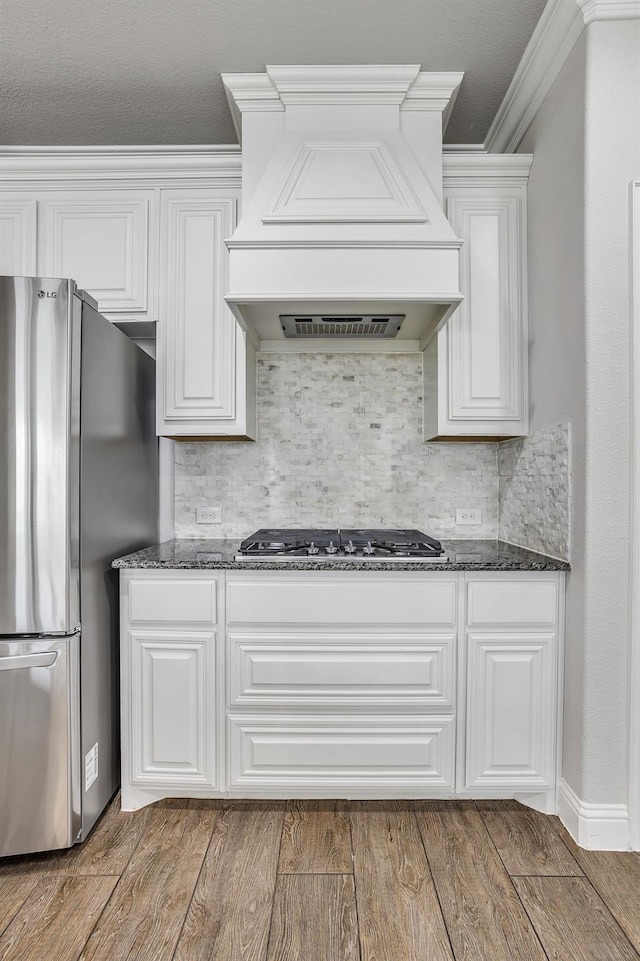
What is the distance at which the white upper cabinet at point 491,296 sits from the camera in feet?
7.96

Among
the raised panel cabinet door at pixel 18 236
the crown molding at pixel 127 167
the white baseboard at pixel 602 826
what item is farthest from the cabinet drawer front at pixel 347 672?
the crown molding at pixel 127 167

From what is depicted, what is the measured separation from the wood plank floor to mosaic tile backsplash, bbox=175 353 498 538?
4.09 ft

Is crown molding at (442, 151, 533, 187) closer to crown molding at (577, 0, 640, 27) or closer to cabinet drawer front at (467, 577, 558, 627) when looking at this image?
crown molding at (577, 0, 640, 27)

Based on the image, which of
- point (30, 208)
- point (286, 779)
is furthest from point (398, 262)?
point (286, 779)

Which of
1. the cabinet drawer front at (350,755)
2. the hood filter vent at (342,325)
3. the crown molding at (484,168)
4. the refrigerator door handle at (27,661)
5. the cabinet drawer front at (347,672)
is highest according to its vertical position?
the crown molding at (484,168)

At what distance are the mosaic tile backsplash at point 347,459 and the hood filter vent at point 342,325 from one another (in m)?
0.20

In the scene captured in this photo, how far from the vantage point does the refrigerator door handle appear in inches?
71.1

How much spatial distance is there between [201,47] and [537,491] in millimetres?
2047

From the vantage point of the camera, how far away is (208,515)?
282 centimetres

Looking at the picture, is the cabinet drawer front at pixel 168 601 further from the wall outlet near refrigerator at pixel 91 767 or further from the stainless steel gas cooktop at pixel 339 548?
the wall outlet near refrigerator at pixel 91 767

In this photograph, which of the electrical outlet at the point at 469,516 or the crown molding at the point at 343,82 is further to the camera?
the electrical outlet at the point at 469,516

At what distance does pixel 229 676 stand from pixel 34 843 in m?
0.76

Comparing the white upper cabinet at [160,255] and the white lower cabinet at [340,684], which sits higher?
the white upper cabinet at [160,255]

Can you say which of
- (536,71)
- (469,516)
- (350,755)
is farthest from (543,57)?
(350,755)
